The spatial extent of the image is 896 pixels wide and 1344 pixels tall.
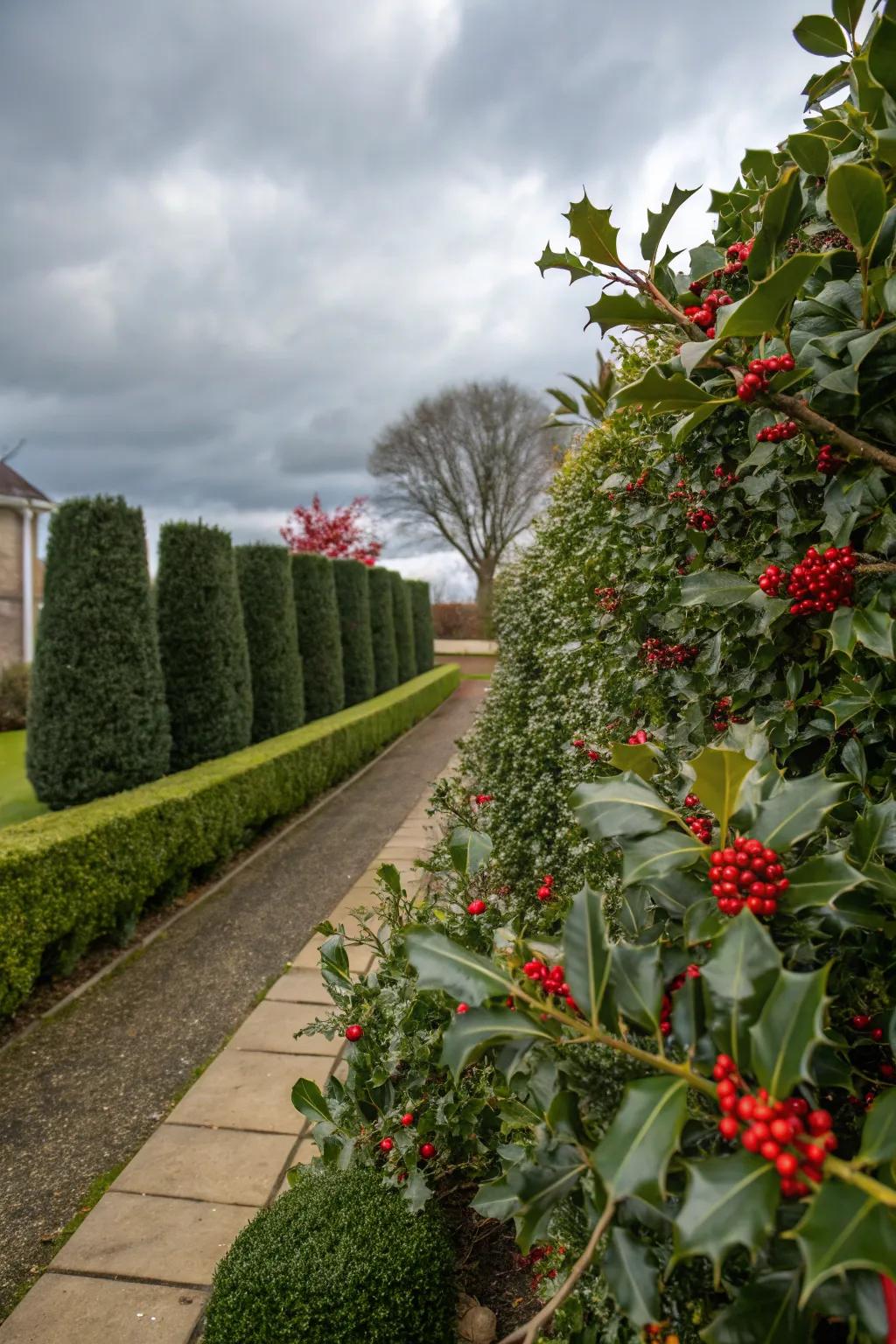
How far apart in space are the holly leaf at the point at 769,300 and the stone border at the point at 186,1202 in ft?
8.90

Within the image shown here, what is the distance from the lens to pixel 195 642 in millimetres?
7250

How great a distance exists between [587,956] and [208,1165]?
2.52 metres

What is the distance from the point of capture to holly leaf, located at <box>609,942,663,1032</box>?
892mm

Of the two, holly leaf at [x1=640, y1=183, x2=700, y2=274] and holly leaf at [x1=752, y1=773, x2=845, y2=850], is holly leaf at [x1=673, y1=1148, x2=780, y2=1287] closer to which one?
holly leaf at [x1=752, y1=773, x2=845, y2=850]

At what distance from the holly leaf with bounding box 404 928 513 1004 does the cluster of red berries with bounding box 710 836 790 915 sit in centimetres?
30

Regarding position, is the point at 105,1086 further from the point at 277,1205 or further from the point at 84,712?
the point at 84,712

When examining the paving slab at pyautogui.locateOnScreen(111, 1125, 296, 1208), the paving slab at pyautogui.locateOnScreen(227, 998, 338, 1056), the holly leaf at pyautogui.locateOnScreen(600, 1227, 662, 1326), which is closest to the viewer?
the holly leaf at pyautogui.locateOnScreen(600, 1227, 662, 1326)

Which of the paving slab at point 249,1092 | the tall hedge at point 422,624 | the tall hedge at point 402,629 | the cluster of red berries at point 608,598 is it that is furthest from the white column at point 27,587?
the cluster of red berries at point 608,598

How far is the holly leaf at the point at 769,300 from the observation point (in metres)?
0.98

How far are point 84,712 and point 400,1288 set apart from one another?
524 cm

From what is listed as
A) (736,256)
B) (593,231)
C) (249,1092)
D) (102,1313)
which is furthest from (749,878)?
(249,1092)

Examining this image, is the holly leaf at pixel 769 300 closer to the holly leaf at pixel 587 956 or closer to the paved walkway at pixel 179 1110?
the holly leaf at pixel 587 956

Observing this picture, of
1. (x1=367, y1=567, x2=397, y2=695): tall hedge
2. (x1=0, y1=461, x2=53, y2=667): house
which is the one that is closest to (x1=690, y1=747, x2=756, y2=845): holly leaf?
(x1=367, y1=567, x2=397, y2=695): tall hedge

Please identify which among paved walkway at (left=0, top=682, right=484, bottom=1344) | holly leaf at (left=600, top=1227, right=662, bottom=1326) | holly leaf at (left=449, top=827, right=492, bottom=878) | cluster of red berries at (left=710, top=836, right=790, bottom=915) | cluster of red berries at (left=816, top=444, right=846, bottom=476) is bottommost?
paved walkway at (left=0, top=682, right=484, bottom=1344)
